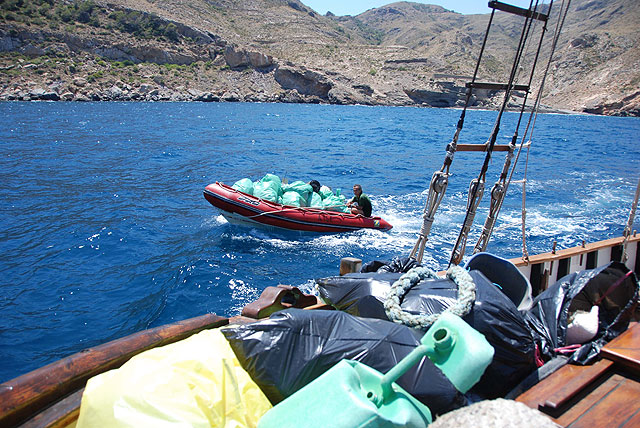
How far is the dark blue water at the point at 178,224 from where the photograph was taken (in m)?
7.30

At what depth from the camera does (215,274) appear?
8797mm

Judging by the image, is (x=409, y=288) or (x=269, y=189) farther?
(x=269, y=189)

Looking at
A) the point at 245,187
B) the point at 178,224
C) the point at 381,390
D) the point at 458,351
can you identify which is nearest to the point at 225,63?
the point at 178,224

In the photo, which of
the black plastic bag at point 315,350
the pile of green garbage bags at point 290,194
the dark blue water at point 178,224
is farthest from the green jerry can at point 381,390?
the pile of green garbage bags at point 290,194

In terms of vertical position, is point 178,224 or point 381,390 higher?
point 381,390

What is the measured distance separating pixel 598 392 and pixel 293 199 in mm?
9652

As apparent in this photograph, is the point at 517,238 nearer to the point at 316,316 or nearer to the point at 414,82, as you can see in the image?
the point at 316,316

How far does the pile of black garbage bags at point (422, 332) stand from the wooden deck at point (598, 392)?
15cm

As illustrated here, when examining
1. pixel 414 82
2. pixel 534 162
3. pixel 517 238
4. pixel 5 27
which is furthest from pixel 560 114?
pixel 5 27

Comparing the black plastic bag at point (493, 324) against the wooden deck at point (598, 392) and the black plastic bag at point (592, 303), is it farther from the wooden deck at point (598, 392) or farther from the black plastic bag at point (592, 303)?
the black plastic bag at point (592, 303)

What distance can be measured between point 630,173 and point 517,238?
575 inches

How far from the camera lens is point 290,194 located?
38.2 ft

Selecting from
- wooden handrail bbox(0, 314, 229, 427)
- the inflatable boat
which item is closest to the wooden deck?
wooden handrail bbox(0, 314, 229, 427)

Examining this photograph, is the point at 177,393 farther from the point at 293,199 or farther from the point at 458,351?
the point at 293,199
